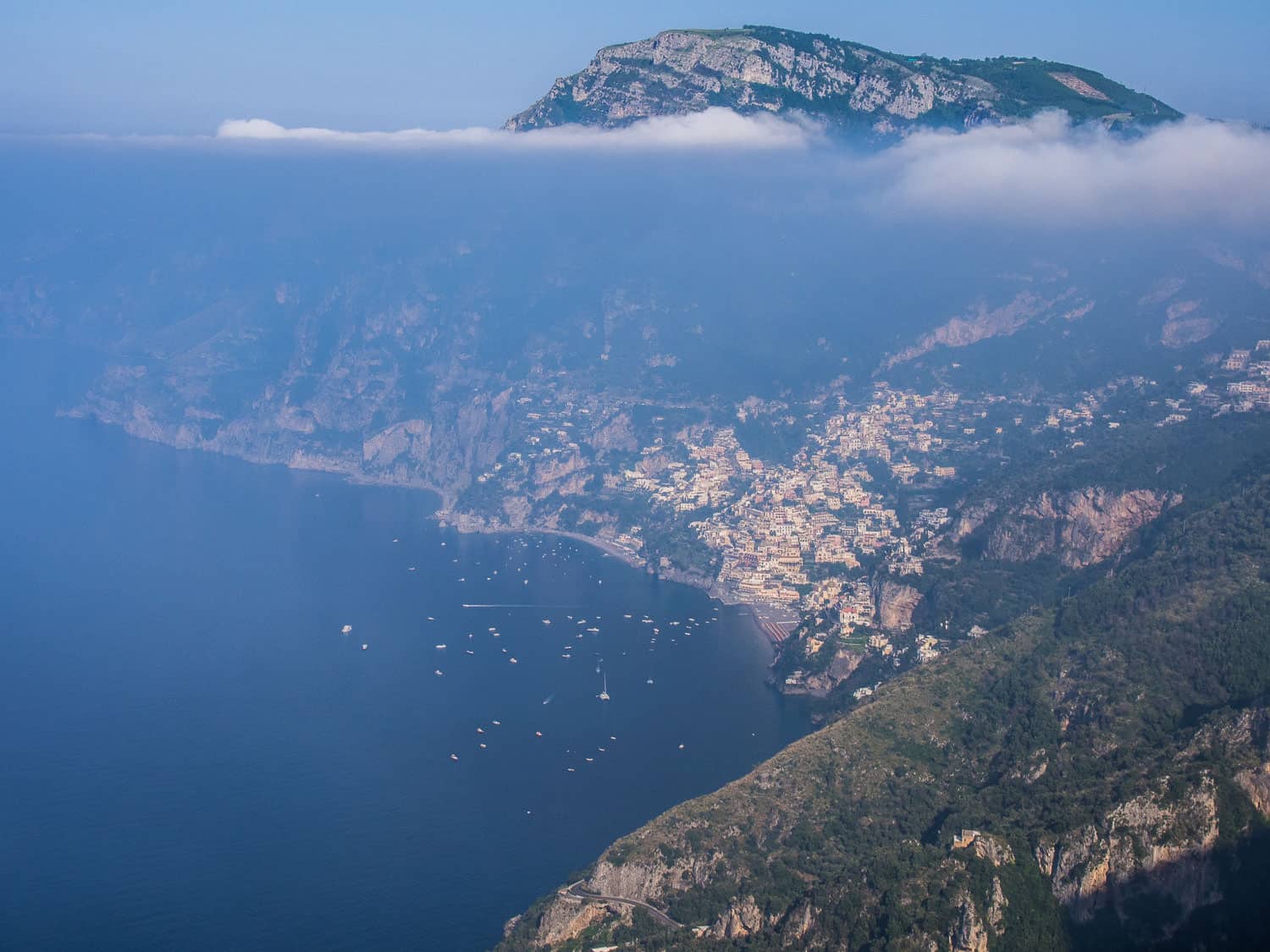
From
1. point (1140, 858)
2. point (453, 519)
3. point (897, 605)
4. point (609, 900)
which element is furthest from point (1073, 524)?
point (453, 519)

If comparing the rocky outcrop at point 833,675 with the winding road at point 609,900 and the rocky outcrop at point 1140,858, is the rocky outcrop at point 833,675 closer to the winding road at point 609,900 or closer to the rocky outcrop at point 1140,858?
the winding road at point 609,900

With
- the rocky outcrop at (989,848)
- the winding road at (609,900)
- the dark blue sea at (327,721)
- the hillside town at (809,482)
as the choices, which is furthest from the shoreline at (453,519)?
the rocky outcrop at (989,848)

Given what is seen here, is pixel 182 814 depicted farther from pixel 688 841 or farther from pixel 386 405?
pixel 386 405

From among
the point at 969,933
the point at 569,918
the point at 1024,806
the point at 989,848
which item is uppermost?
the point at 1024,806

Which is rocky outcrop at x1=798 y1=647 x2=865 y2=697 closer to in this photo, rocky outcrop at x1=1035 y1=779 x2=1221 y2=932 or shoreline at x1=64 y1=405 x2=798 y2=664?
shoreline at x1=64 y1=405 x2=798 y2=664

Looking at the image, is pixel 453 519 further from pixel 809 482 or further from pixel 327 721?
pixel 327 721

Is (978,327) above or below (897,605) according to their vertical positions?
above

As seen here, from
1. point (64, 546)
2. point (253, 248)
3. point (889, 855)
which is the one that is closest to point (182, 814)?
point (889, 855)
